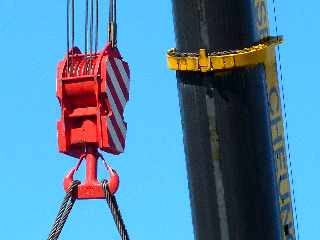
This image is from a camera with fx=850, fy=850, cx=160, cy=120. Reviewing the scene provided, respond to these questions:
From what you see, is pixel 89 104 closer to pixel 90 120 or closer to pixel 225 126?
pixel 90 120

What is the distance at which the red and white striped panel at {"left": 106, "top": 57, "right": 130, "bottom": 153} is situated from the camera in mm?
6504

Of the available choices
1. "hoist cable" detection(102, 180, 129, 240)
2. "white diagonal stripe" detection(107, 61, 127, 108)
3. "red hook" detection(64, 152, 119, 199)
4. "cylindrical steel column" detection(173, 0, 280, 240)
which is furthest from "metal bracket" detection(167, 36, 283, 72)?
"hoist cable" detection(102, 180, 129, 240)

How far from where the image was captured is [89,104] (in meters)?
6.60

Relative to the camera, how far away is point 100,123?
643 centimetres

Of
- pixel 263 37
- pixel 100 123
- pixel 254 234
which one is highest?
A: pixel 263 37

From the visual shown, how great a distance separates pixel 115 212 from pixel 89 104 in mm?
871

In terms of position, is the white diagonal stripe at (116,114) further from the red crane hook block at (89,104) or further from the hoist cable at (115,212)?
the hoist cable at (115,212)

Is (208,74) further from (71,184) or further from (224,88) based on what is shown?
(71,184)

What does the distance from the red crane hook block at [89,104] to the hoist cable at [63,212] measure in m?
0.31

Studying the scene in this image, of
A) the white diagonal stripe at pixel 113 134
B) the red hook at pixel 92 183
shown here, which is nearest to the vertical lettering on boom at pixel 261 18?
the white diagonal stripe at pixel 113 134

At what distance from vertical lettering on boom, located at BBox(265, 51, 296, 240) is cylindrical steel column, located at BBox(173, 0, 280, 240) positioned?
0.24 metres

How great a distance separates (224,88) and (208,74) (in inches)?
6.2

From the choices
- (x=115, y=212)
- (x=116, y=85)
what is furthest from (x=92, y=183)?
(x=116, y=85)

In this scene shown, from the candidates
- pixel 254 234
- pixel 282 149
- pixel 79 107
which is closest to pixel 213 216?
pixel 254 234
